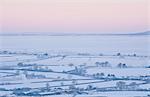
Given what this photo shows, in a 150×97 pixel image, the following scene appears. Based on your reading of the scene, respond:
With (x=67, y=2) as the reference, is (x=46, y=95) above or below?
below

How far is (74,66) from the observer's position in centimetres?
321

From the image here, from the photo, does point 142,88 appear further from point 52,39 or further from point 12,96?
point 12,96

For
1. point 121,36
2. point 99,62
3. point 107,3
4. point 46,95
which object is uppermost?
point 107,3

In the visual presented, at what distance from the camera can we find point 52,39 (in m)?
3.23

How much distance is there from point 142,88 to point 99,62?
1.41 feet

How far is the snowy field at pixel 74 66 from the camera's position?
3.11m

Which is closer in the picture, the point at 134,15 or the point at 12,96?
the point at 12,96

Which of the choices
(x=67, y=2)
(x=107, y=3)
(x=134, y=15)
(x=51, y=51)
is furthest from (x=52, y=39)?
(x=134, y=15)

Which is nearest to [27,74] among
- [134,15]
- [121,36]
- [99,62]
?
[99,62]

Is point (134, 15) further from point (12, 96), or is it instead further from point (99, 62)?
point (12, 96)

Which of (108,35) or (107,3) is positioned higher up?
(107,3)

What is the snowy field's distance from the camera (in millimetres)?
3107

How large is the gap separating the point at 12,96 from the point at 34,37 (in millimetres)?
551

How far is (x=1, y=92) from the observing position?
122 inches
